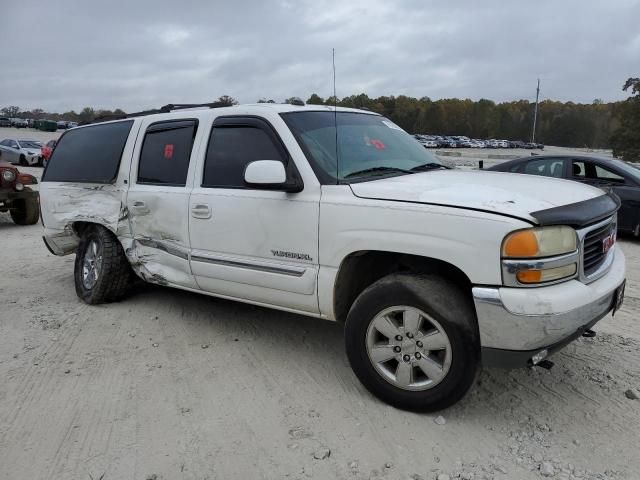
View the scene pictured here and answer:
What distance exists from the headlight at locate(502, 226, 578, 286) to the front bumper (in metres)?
0.06

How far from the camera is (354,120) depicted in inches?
163

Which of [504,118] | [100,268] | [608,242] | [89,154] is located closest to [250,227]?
[100,268]

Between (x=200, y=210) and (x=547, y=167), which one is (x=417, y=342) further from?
(x=547, y=167)

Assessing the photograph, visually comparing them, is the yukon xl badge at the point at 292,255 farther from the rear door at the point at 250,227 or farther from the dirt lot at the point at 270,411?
the dirt lot at the point at 270,411

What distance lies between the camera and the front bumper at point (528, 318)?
264 cm

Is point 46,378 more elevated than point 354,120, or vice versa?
point 354,120

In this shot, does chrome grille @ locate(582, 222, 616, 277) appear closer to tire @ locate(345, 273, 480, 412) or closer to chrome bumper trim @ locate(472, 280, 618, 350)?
chrome bumper trim @ locate(472, 280, 618, 350)

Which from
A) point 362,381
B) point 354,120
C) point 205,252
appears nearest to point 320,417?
point 362,381

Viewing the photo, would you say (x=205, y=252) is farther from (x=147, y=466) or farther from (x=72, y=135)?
(x=72, y=135)

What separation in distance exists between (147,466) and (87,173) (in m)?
3.43

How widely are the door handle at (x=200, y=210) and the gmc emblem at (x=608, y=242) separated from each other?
8.74ft

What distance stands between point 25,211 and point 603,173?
1073 cm

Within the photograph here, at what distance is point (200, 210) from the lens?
399 cm

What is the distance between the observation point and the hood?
109 inches
